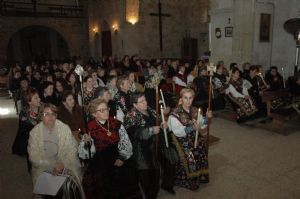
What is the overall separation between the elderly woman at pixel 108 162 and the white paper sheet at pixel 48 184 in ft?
1.00

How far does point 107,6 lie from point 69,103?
14062 mm

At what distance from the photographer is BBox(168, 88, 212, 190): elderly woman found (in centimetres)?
356

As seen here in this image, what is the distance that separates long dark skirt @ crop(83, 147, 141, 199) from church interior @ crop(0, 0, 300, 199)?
4 centimetres

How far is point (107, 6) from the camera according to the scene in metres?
17.0

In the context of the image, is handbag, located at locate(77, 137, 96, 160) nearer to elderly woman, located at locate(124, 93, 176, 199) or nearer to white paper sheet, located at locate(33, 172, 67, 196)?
white paper sheet, located at locate(33, 172, 67, 196)

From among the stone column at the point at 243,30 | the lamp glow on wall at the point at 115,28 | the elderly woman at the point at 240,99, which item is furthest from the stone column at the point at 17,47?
the elderly woman at the point at 240,99

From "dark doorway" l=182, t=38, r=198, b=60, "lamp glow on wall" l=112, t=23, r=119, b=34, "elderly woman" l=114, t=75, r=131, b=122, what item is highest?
"lamp glow on wall" l=112, t=23, r=119, b=34

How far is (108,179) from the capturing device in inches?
123

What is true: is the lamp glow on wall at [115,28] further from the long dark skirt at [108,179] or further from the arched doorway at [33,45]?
the long dark skirt at [108,179]

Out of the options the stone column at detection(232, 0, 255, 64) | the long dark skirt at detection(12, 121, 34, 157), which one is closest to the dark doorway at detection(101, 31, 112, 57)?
the stone column at detection(232, 0, 255, 64)

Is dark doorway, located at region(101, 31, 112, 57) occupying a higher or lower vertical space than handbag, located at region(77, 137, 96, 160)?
higher

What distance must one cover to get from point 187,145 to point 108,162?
3.70 feet

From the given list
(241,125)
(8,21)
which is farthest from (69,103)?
(8,21)

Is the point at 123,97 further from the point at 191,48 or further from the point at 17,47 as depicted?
the point at 17,47
